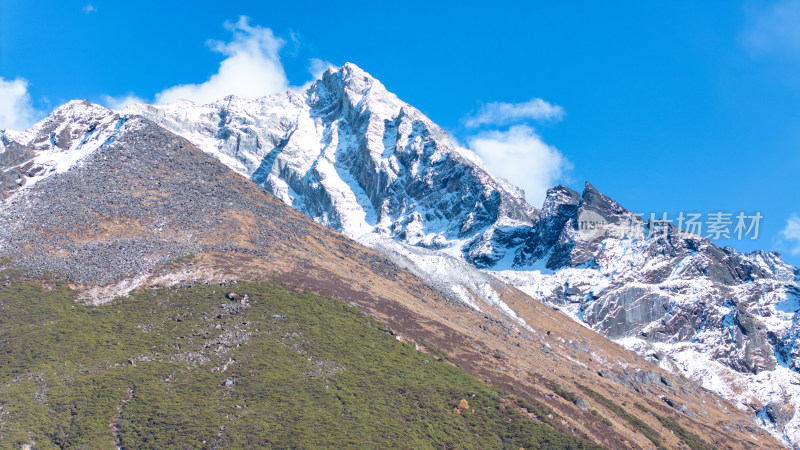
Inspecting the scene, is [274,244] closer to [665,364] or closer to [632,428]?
[632,428]

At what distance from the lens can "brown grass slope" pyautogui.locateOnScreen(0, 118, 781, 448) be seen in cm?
6850

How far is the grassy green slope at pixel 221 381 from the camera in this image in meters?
46.0

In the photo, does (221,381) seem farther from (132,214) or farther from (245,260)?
(132,214)

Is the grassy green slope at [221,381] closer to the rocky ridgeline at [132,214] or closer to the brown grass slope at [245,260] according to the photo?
the brown grass slope at [245,260]

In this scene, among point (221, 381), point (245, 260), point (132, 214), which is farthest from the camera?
point (132, 214)

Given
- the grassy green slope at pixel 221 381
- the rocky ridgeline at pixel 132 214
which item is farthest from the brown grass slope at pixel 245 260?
the grassy green slope at pixel 221 381

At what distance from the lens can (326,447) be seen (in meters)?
46.0

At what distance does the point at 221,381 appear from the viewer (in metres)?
52.2

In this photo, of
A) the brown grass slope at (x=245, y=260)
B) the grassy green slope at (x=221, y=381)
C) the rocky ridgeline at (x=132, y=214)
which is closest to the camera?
the grassy green slope at (x=221, y=381)

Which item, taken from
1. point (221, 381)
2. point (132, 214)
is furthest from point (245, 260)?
point (221, 381)

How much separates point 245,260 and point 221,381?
29430mm

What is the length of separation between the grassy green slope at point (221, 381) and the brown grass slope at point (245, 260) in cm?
466

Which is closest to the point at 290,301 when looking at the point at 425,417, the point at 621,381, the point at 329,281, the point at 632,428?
the point at 329,281

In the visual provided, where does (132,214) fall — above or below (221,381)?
above
